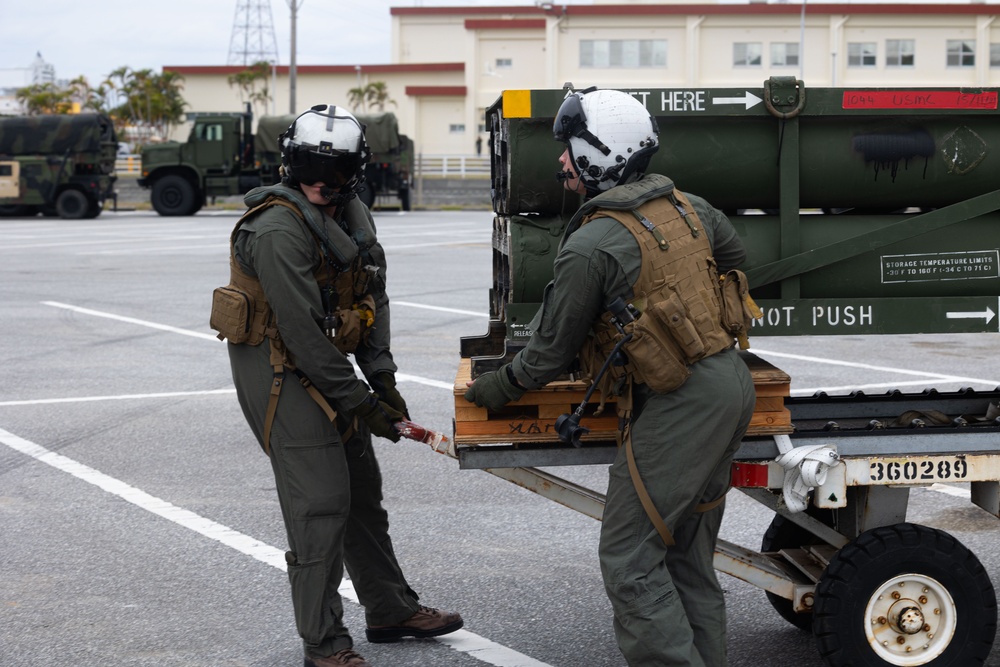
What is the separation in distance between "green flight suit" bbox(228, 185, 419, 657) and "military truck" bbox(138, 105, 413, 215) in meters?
29.2

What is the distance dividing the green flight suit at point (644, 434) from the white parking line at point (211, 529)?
0.89 meters

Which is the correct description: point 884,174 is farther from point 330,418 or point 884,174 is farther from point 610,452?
point 330,418

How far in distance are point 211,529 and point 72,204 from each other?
29.1 metres

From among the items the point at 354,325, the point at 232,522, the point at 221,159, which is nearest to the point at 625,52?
the point at 221,159

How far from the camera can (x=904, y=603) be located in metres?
3.99

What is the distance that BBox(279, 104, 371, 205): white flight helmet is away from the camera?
408 cm

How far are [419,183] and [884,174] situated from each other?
126ft

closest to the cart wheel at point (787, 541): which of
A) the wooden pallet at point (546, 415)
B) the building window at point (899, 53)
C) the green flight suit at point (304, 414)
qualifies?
the wooden pallet at point (546, 415)

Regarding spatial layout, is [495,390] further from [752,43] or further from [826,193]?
[752,43]

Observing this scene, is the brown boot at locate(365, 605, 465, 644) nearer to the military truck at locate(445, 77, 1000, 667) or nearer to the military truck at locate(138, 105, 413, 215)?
the military truck at locate(445, 77, 1000, 667)

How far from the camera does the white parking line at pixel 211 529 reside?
4.48 metres

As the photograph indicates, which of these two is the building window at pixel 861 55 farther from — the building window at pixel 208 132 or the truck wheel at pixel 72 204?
the truck wheel at pixel 72 204

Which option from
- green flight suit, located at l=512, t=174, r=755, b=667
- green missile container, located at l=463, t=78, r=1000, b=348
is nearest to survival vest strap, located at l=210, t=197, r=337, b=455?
green missile container, located at l=463, t=78, r=1000, b=348

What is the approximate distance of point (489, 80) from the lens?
6406 centimetres
